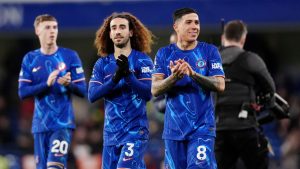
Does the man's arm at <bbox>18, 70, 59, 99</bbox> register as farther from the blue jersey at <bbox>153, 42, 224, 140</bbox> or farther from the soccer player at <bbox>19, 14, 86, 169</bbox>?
the blue jersey at <bbox>153, 42, 224, 140</bbox>

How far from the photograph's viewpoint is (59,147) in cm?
1097

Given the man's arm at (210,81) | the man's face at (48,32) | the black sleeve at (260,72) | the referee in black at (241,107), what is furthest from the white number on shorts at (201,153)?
the man's face at (48,32)

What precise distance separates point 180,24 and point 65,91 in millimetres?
2395

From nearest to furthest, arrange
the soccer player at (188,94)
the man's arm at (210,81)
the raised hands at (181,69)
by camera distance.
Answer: the raised hands at (181,69)
the man's arm at (210,81)
the soccer player at (188,94)

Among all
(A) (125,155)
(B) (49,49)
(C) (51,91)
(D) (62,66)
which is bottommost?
(A) (125,155)

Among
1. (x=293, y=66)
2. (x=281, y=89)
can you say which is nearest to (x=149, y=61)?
(x=281, y=89)

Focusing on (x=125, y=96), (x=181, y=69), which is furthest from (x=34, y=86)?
(x=181, y=69)

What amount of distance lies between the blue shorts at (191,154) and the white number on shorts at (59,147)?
211cm

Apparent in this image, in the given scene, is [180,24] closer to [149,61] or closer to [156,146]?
[149,61]

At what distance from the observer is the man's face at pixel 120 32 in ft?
32.0

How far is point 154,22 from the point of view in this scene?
17641 millimetres

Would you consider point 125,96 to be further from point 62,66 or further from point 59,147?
point 62,66

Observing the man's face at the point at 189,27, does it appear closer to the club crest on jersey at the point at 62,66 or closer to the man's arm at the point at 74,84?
the man's arm at the point at 74,84

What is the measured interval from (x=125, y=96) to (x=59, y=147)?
1.61 meters
